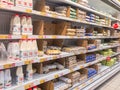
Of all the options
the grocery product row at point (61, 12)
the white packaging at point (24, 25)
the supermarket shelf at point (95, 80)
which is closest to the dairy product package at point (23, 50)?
the white packaging at point (24, 25)

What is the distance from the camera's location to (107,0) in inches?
167

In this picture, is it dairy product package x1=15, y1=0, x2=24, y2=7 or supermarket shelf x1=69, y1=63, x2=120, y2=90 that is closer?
dairy product package x1=15, y1=0, x2=24, y2=7

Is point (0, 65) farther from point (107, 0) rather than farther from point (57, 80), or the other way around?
point (107, 0)

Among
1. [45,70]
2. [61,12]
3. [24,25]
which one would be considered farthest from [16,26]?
[61,12]

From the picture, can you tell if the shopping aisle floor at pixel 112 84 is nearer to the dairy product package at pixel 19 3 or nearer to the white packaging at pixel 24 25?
the white packaging at pixel 24 25

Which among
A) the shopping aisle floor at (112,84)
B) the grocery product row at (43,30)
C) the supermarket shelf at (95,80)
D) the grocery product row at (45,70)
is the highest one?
the grocery product row at (43,30)

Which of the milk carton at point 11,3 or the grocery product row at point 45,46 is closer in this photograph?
the milk carton at point 11,3

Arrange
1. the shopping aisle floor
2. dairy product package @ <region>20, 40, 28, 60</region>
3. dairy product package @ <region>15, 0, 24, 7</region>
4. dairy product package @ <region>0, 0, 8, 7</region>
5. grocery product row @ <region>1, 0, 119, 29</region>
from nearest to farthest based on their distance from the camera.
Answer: dairy product package @ <region>0, 0, 8, 7</region>
dairy product package @ <region>15, 0, 24, 7</region>
dairy product package @ <region>20, 40, 28, 60</region>
grocery product row @ <region>1, 0, 119, 29</region>
the shopping aisle floor

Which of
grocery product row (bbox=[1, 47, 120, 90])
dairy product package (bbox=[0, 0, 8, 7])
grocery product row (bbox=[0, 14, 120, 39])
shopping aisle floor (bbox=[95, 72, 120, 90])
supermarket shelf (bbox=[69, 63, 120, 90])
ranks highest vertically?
dairy product package (bbox=[0, 0, 8, 7])

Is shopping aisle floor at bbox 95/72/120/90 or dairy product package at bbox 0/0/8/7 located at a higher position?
dairy product package at bbox 0/0/8/7

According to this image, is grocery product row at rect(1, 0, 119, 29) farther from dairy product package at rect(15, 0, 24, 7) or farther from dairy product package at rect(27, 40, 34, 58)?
dairy product package at rect(27, 40, 34, 58)

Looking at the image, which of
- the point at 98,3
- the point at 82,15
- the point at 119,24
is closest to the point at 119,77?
the point at 119,24

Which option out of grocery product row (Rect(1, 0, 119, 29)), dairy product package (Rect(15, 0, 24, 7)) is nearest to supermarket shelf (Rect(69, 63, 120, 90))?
grocery product row (Rect(1, 0, 119, 29))

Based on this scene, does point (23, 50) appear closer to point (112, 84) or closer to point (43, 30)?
point (43, 30)
